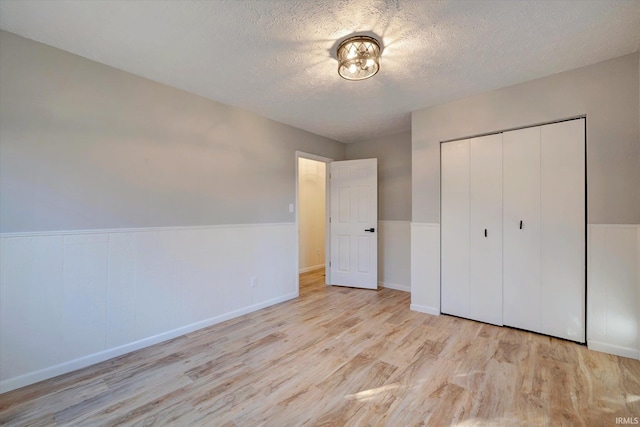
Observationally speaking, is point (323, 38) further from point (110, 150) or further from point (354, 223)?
point (354, 223)

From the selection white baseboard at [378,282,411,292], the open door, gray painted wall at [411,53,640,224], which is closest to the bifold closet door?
gray painted wall at [411,53,640,224]

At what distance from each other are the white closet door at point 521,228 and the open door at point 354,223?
178cm

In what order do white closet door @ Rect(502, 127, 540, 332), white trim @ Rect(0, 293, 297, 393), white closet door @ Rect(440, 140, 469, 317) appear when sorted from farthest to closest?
white closet door @ Rect(440, 140, 469, 317) < white closet door @ Rect(502, 127, 540, 332) < white trim @ Rect(0, 293, 297, 393)

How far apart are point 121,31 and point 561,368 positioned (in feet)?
13.2

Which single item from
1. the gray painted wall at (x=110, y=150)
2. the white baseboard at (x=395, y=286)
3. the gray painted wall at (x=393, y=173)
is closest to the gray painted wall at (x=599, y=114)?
the gray painted wall at (x=393, y=173)

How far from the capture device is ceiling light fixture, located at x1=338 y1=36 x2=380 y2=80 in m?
1.95

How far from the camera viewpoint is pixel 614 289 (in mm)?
2221

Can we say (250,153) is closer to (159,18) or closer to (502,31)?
(159,18)

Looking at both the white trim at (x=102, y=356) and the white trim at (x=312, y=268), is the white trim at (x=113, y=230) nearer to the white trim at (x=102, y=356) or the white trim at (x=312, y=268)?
the white trim at (x=102, y=356)

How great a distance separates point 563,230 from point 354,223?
253 centimetres

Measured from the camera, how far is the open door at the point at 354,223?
4227 mm

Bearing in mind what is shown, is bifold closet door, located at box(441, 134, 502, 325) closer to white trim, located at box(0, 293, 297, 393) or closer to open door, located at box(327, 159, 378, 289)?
open door, located at box(327, 159, 378, 289)

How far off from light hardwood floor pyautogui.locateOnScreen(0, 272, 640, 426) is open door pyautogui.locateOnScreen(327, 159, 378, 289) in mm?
1560

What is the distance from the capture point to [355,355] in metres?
2.28
